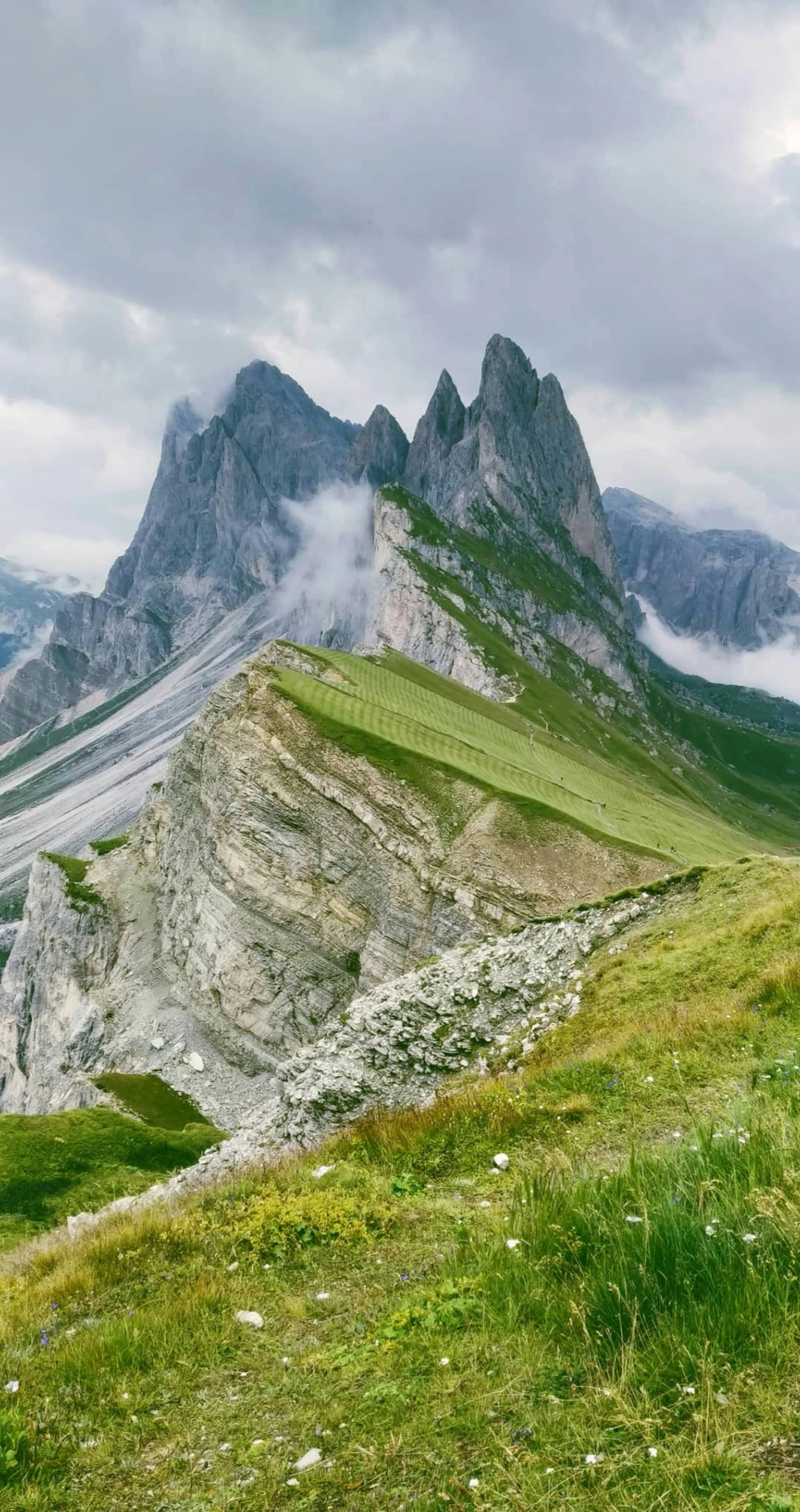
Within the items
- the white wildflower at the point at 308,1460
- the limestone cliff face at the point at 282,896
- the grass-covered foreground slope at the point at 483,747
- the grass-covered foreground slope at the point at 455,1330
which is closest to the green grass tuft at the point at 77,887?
the limestone cliff face at the point at 282,896

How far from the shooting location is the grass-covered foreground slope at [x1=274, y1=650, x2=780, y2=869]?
7038 cm

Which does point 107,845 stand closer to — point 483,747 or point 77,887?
point 77,887

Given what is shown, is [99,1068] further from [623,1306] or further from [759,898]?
[623,1306]

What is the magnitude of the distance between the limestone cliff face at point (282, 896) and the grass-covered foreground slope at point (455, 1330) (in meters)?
48.8

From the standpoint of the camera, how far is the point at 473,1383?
5047 mm

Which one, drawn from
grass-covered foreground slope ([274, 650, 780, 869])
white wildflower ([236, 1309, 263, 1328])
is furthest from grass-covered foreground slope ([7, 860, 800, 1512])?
grass-covered foreground slope ([274, 650, 780, 869])

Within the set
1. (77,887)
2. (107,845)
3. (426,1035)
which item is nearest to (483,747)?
(107,845)

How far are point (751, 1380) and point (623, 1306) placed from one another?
2.92 ft

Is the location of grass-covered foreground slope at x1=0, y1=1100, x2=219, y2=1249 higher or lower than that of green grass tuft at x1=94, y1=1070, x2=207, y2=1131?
higher

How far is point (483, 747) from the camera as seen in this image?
93.1 metres

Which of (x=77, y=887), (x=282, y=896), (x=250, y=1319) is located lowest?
(x=77, y=887)

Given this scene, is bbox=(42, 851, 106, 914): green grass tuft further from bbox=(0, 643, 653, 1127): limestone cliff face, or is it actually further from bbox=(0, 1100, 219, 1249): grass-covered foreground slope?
bbox=(0, 1100, 219, 1249): grass-covered foreground slope

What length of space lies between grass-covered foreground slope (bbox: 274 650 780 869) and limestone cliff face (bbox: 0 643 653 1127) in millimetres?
2660

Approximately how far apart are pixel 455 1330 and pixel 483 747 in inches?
3470
